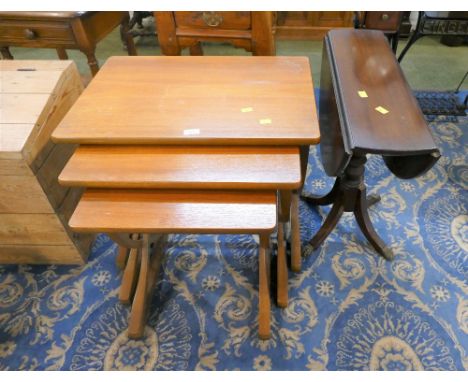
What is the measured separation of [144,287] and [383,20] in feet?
6.39

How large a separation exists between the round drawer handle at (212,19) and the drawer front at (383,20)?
1.08m

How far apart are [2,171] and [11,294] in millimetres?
603

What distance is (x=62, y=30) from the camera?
1463mm

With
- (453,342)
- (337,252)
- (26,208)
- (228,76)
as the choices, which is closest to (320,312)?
(337,252)

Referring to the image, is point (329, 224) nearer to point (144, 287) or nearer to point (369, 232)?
point (369, 232)

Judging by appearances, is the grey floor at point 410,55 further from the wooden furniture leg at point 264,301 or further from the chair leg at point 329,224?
the wooden furniture leg at point 264,301

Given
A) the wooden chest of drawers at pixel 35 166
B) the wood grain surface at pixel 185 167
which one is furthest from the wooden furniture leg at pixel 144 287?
the wood grain surface at pixel 185 167

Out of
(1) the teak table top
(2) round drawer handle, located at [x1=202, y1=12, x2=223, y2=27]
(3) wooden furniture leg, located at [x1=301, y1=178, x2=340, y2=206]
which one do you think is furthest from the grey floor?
(1) the teak table top

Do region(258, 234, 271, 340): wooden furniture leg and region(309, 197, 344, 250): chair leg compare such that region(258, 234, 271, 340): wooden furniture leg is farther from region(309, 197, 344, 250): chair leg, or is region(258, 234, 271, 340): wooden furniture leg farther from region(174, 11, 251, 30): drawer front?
region(174, 11, 251, 30): drawer front

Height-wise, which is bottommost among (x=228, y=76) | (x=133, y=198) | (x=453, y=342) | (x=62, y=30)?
(x=453, y=342)

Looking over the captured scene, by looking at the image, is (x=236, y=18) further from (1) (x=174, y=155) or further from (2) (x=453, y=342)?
(2) (x=453, y=342)

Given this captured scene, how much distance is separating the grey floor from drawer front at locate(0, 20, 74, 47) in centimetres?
95

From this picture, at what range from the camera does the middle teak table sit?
90cm

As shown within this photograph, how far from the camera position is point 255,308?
4.23 ft
